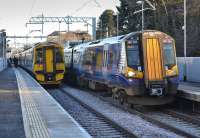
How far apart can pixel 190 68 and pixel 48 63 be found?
9029 millimetres

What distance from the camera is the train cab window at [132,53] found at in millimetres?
17938

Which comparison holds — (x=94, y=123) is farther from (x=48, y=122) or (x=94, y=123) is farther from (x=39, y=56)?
(x=39, y=56)

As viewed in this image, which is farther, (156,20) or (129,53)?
(156,20)

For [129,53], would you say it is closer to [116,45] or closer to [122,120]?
[116,45]

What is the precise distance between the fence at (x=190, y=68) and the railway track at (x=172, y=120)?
33.7 ft

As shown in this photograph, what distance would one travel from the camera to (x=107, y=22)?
362 ft

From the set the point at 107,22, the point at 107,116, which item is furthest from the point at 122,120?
the point at 107,22

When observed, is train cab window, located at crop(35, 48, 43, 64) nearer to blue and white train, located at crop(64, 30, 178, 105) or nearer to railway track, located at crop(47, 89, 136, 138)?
railway track, located at crop(47, 89, 136, 138)

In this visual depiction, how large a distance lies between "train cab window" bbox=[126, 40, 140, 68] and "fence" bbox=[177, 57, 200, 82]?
11336mm

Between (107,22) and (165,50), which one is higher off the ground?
(107,22)

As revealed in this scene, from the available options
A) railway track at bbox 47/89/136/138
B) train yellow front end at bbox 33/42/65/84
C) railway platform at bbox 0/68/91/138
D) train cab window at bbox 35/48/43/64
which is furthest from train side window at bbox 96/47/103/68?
train cab window at bbox 35/48/43/64

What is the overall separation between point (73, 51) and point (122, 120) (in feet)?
67.9

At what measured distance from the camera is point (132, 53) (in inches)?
715

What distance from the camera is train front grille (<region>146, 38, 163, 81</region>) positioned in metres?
17.8
